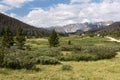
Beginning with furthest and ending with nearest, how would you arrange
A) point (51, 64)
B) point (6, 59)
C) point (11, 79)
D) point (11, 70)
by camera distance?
point (51, 64) < point (6, 59) < point (11, 70) < point (11, 79)

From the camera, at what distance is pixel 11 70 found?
883 inches

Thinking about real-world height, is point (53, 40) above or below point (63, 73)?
above

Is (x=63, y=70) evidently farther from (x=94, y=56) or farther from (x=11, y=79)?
(x=94, y=56)

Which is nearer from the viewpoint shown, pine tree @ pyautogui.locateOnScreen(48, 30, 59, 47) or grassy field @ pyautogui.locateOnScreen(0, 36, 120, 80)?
grassy field @ pyautogui.locateOnScreen(0, 36, 120, 80)

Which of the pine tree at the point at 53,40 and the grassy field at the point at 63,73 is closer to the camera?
the grassy field at the point at 63,73

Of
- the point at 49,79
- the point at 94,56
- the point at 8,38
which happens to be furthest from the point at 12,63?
the point at 8,38

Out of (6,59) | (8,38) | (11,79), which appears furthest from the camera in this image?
(8,38)

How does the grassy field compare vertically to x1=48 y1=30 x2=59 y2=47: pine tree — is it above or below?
below

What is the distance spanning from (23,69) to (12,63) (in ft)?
4.93

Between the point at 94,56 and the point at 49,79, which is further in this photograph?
the point at 94,56

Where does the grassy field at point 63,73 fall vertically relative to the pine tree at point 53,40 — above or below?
below

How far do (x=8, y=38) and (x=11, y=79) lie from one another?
60.1m

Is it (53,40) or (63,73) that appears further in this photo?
(53,40)

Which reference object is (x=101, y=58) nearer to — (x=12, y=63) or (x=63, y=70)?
(x=63, y=70)
